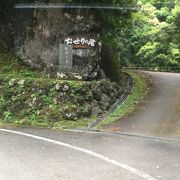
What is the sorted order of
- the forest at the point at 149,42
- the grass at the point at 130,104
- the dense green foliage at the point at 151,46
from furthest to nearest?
1. the dense green foliage at the point at 151,46
2. the forest at the point at 149,42
3. the grass at the point at 130,104

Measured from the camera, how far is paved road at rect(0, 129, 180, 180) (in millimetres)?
7121

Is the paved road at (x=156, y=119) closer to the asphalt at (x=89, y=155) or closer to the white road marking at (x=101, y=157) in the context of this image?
the asphalt at (x=89, y=155)

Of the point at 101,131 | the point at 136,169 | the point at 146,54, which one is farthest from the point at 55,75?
the point at 146,54

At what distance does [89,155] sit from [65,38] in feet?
24.0

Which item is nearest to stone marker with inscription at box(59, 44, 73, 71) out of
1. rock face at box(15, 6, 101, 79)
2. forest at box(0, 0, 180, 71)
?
rock face at box(15, 6, 101, 79)

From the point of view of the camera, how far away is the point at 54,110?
12906 millimetres

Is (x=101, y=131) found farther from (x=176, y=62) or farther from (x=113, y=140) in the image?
(x=176, y=62)

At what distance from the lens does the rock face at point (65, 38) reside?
15.0 m

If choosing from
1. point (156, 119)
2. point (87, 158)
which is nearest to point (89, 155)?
point (87, 158)

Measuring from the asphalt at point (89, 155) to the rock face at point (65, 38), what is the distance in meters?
3.84

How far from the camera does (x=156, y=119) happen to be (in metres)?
12.7

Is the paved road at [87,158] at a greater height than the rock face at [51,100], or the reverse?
the rock face at [51,100]

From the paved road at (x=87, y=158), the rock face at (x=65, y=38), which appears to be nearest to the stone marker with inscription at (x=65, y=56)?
the rock face at (x=65, y=38)

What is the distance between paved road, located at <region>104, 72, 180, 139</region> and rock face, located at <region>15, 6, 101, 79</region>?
2.65 m
